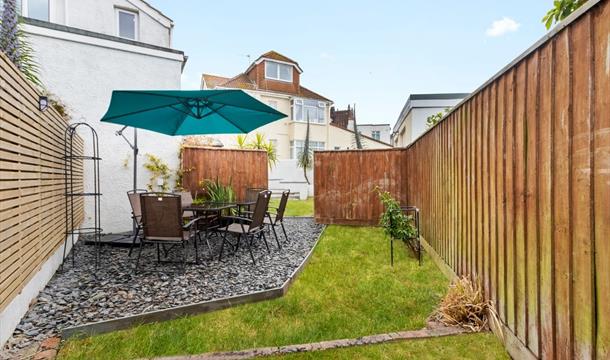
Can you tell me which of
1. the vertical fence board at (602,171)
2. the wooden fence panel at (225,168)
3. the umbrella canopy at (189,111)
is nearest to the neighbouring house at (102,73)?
the wooden fence panel at (225,168)

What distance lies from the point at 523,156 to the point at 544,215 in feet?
1.42

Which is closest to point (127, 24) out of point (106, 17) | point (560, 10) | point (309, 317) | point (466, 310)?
point (106, 17)

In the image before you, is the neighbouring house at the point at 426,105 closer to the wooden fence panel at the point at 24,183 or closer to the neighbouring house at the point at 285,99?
the neighbouring house at the point at 285,99

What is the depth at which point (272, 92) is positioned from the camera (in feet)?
61.5

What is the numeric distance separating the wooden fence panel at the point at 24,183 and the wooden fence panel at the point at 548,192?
3.55m

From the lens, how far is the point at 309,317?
2.92m

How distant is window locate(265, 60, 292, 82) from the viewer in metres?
19.5

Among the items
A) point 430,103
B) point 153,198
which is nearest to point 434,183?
point 153,198

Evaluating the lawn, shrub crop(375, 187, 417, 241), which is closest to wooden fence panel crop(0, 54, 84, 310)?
the lawn

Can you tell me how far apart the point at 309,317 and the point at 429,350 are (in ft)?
3.55

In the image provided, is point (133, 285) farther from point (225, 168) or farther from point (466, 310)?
point (225, 168)

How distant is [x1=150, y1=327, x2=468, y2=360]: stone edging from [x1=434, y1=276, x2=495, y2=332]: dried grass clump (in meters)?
0.11

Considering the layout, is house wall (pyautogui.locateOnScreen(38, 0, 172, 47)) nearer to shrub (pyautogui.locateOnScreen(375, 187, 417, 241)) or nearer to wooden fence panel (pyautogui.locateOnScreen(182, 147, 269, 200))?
wooden fence panel (pyautogui.locateOnScreen(182, 147, 269, 200))

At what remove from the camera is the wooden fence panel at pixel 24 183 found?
92.0 inches
